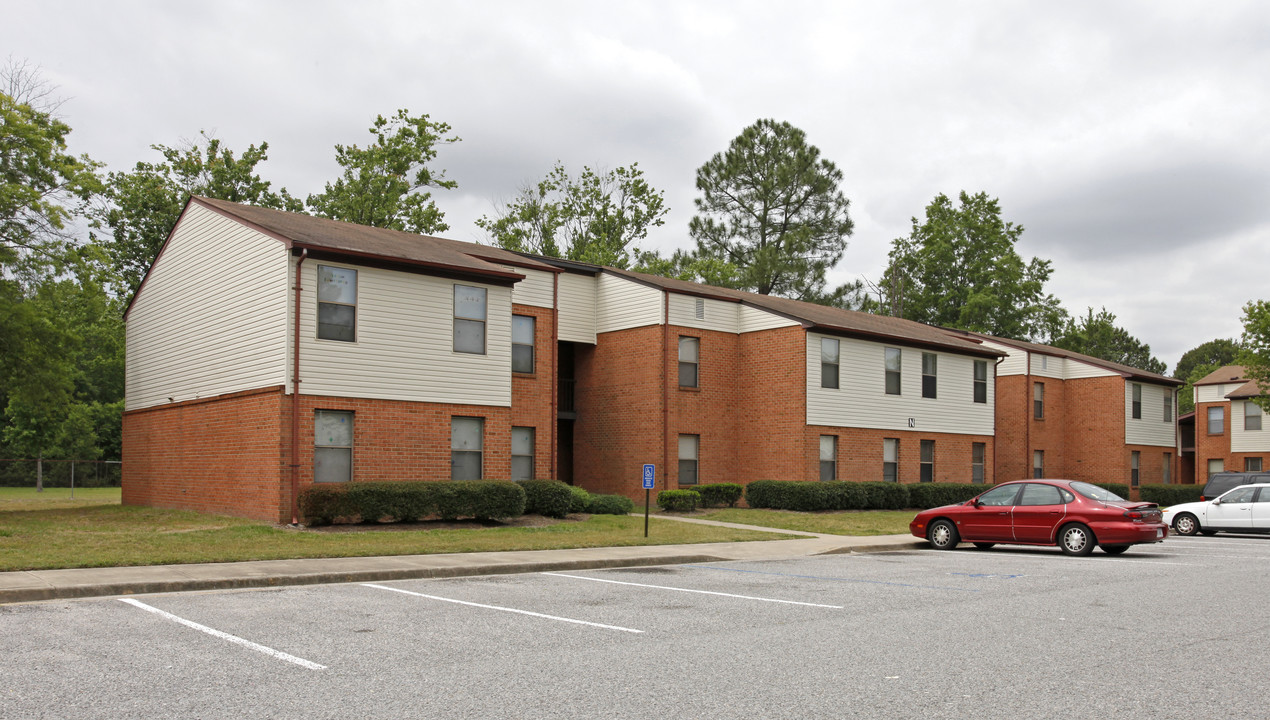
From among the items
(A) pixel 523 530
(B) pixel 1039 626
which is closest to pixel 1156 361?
(A) pixel 523 530

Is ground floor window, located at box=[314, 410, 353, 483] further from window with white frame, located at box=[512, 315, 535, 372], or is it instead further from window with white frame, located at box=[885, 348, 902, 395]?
window with white frame, located at box=[885, 348, 902, 395]

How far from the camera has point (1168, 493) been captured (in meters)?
41.8

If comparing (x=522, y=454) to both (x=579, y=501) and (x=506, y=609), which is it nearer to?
(x=579, y=501)

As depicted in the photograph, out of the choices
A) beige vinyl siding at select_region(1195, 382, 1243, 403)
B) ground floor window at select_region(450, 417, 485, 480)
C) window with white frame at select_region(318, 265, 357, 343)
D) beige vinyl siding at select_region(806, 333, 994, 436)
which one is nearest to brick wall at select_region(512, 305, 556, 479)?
ground floor window at select_region(450, 417, 485, 480)

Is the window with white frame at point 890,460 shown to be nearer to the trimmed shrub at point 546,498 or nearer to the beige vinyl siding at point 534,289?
the beige vinyl siding at point 534,289

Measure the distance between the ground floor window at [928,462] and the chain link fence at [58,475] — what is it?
47.9 meters

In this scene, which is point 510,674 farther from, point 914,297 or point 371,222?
point 914,297

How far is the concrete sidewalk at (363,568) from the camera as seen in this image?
448 inches

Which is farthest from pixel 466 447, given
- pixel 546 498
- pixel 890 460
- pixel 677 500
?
pixel 890 460

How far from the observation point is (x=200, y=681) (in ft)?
22.7

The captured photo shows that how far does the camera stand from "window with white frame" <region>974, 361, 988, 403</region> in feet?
117

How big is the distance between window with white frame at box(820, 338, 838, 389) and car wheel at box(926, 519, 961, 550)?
10336 mm

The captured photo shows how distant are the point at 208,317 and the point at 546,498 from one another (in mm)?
9033

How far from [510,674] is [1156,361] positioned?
102425mm
